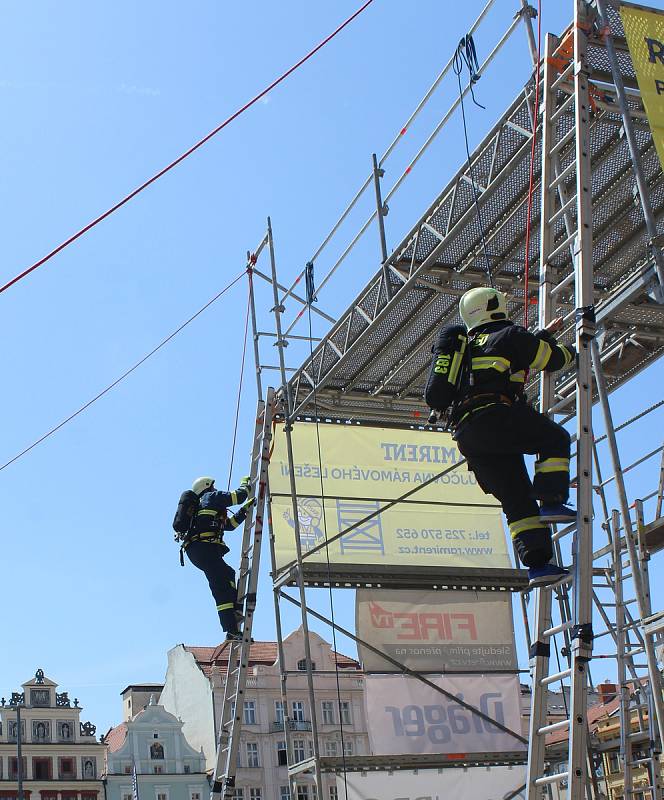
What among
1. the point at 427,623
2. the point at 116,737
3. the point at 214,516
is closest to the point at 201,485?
the point at 214,516

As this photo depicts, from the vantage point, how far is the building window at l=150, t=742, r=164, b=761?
48000mm

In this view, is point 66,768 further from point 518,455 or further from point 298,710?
point 518,455

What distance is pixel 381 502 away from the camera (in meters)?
11.6

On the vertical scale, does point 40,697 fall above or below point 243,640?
above

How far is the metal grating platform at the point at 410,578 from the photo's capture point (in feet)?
34.6

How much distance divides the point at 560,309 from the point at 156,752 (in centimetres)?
4279

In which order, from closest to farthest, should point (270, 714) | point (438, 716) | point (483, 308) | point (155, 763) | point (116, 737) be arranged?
point (483, 308), point (438, 716), point (155, 763), point (270, 714), point (116, 737)

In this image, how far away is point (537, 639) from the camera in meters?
5.27

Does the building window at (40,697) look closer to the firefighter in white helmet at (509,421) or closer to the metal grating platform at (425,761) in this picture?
the metal grating platform at (425,761)

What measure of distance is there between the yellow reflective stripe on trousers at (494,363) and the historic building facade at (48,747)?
4341cm

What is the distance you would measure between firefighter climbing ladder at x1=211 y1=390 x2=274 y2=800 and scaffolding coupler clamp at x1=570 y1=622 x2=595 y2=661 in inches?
213

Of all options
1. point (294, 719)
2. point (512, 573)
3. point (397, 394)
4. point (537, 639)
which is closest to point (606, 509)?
point (512, 573)

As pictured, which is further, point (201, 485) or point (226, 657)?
point (226, 657)

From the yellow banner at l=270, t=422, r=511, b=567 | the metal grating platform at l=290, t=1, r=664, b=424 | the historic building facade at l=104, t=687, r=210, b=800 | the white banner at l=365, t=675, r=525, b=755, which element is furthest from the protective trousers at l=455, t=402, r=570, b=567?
the historic building facade at l=104, t=687, r=210, b=800
